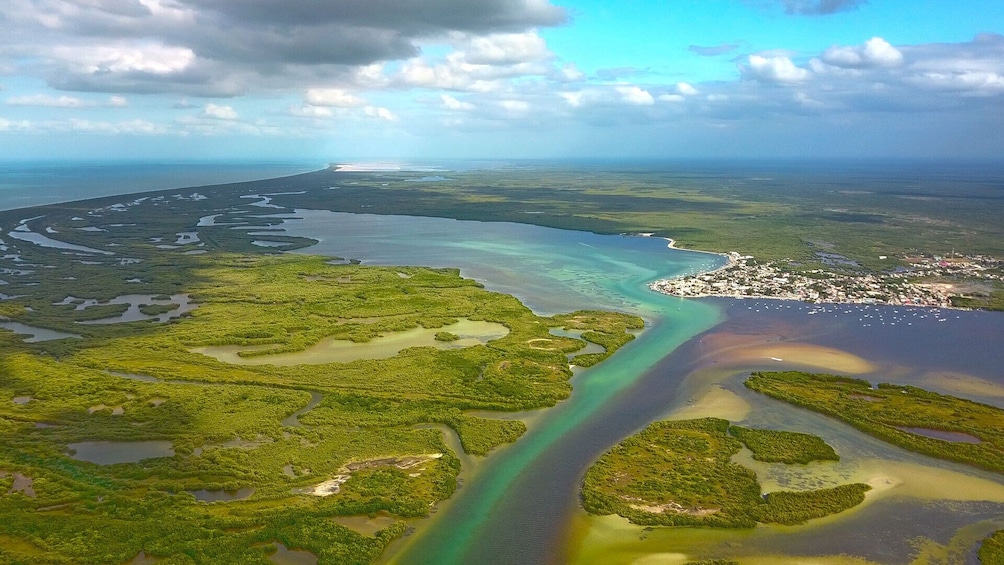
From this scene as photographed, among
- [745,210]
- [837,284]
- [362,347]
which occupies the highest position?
[745,210]

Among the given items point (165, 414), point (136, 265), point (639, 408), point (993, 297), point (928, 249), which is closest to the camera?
point (165, 414)

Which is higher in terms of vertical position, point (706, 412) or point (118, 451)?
point (706, 412)

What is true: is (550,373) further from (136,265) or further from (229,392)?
(136,265)

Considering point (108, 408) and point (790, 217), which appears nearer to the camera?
point (108, 408)

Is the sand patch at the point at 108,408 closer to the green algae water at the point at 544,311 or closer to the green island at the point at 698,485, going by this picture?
the green algae water at the point at 544,311

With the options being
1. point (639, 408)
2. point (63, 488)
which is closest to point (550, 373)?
point (639, 408)

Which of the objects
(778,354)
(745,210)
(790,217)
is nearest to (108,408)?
(778,354)

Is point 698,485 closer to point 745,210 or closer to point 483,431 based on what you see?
point 483,431
